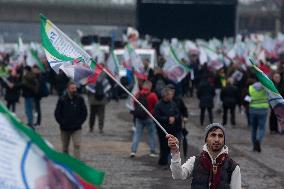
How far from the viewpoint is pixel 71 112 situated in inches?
554

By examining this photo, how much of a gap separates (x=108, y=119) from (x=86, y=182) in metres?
19.7

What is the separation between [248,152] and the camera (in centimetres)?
1698

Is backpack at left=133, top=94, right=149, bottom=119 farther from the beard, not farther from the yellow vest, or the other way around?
the beard

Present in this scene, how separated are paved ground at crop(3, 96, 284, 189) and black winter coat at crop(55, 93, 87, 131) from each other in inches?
34.3

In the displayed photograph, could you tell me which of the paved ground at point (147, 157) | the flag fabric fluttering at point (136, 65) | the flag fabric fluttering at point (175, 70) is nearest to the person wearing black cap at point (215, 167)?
the paved ground at point (147, 157)

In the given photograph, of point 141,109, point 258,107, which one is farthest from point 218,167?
point 258,107

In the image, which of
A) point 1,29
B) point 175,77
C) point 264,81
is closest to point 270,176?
point 264,81

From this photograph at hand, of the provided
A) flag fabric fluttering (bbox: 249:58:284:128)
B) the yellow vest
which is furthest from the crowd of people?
flag fabric fluttering (bbox: 249:58:284:128)

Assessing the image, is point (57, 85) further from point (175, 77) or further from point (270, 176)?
point (270, 176)

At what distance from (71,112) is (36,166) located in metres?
9.18

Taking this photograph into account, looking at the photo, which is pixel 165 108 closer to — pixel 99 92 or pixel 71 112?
pixel 71 112

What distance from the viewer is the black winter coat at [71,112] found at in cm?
1409

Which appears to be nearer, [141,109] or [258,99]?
[141,109]

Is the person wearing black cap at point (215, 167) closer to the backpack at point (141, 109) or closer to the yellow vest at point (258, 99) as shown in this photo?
the backpack at point (141, 109)
